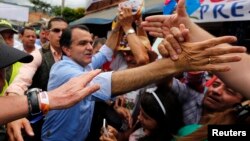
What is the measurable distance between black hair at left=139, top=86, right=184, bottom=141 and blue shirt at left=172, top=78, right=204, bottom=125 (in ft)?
0.23

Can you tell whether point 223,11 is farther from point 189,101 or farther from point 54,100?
point 54,100

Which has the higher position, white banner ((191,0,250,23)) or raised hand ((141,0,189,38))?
white banner ((191,0,250,23))

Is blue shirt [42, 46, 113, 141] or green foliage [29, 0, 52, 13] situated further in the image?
green foliage [29, 0, 52, 13]

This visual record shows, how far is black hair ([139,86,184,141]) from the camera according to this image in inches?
85.5

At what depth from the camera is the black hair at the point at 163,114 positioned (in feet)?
7.13

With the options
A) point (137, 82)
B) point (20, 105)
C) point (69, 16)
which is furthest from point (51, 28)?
point (69, 16)

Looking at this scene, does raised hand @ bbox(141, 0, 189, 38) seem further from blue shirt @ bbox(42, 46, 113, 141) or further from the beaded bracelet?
the beaded bracelet

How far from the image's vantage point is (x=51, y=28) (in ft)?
14.2

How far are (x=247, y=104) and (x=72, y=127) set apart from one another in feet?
4.58

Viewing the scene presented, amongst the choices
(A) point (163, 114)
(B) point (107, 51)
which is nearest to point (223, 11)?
(B) point (107, 51)

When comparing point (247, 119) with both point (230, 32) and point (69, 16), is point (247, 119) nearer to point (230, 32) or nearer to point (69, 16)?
point (230, 32)

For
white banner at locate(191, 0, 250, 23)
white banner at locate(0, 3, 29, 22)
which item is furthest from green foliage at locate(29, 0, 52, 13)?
white banner at locate(191, 0, 250, 23)

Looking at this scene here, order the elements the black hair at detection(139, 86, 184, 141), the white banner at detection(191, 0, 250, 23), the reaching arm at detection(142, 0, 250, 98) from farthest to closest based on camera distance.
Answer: the white banner at detection(191, 0, 250, 23) < the black hair at detection(139, 86, 184, 141) < the reaching arm at detection(142, 0, 250, 98)

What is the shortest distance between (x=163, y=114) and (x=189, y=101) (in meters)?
0.32
